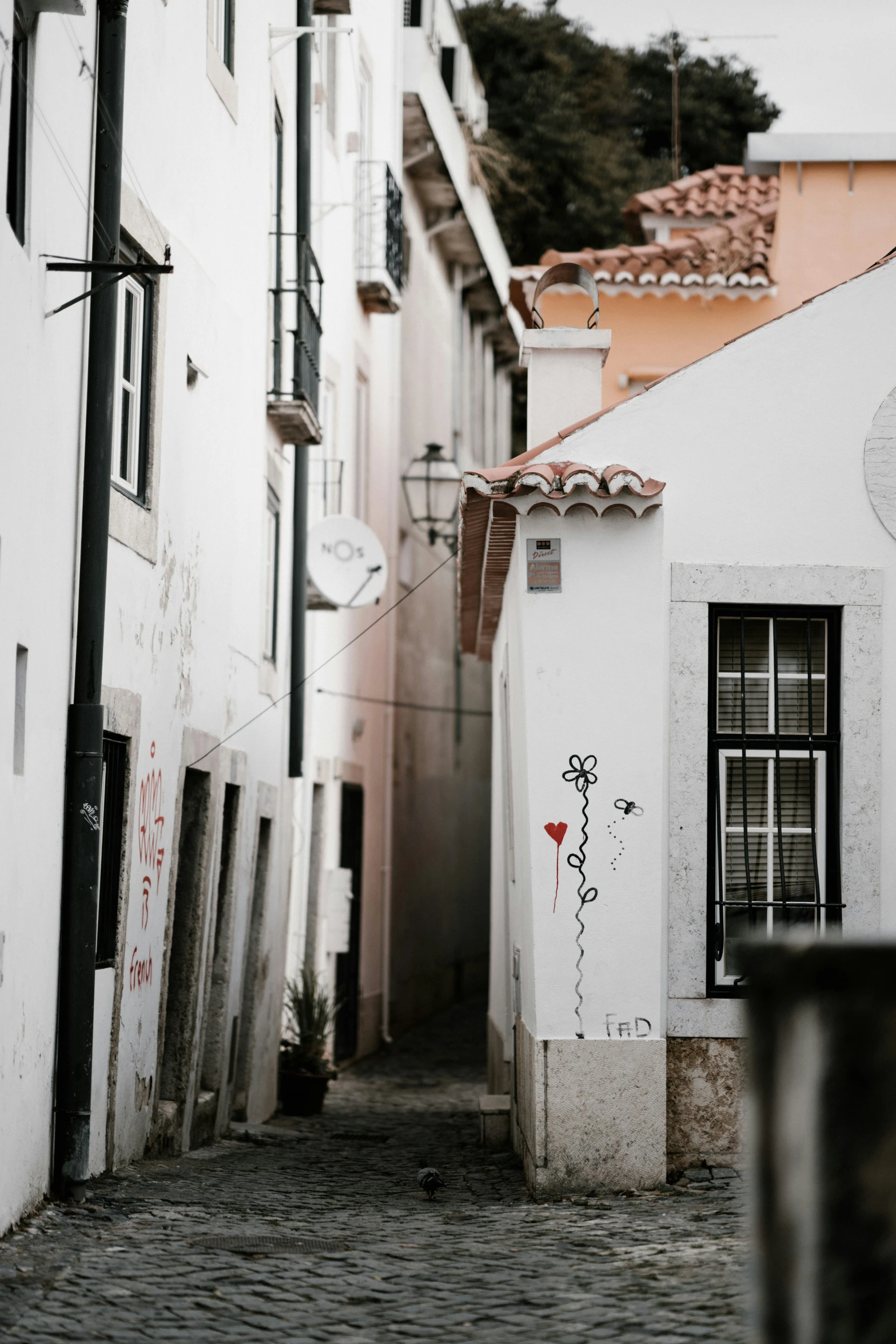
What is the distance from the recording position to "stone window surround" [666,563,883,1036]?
883 centimetres

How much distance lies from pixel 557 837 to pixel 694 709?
2.96ft

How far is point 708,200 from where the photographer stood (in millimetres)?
18250

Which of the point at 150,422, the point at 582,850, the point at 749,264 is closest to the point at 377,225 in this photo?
the point at 749,264

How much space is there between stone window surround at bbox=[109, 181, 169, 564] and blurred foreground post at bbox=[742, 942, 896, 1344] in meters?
6.35

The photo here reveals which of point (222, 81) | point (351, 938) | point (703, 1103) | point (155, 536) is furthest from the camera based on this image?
point (351, 938)

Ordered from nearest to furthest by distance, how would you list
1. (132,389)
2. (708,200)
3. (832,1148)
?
(832,1148) < (132,389) < (708,200)

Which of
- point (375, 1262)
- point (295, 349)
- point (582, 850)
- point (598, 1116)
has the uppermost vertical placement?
point (295, 349)

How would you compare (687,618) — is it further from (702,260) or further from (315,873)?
(315,873)

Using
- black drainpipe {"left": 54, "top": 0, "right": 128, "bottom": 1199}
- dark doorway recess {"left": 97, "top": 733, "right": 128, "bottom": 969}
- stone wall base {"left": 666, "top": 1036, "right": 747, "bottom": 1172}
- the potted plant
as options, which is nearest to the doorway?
dark doorway recess {"left": 97, "top": 733, "right": 128, "bottom": 969}

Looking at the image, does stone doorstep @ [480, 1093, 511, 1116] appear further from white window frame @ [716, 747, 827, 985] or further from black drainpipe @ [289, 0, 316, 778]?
black drainpipe @ [289, 0, 316, 778]

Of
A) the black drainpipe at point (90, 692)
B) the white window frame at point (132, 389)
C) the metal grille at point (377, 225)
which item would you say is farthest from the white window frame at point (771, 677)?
the metal grille at point (377, 225)

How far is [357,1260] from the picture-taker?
23.9 feet

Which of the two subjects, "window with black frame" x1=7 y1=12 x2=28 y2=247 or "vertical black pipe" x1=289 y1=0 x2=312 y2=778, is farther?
"vertical black pipe" x1=289 y1=0 x2=312 y2=778

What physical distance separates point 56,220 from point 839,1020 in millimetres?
6058
